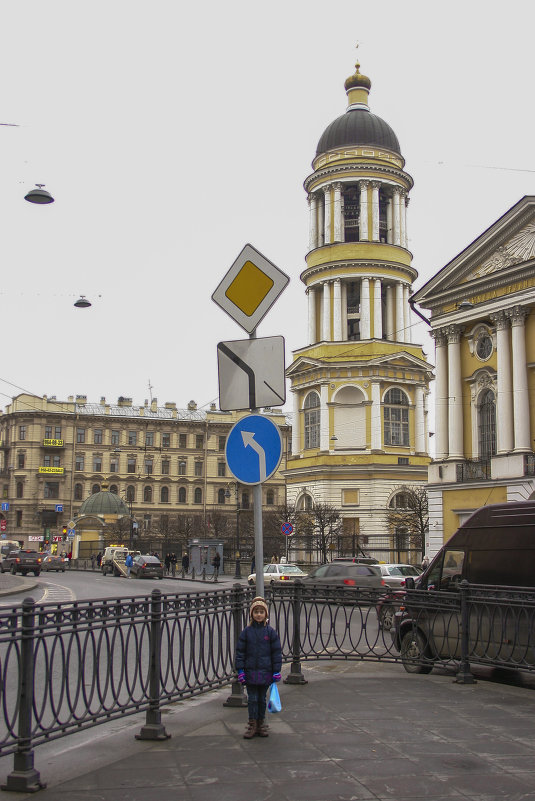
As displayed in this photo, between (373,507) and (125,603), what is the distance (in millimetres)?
51385

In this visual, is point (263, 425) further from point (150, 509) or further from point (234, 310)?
point (150, 509)

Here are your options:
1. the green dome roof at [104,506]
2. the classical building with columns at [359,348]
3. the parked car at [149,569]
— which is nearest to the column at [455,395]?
the classical building with columns at [359,348]

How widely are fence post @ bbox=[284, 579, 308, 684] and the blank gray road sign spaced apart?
13.8ft

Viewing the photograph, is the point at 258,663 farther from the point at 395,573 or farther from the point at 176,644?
the point at 395,573

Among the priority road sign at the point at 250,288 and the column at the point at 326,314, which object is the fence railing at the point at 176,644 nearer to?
the priority road sign at the point at 250,288

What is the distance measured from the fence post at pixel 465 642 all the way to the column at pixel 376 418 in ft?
157

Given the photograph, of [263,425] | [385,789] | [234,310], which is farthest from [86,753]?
[234,310]

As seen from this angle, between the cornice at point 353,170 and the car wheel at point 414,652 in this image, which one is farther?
the cornice at point 353,170

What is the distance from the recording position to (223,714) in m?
8.60

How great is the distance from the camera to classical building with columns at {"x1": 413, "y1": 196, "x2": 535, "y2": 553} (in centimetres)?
3622

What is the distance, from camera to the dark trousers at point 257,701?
7492 millimetres

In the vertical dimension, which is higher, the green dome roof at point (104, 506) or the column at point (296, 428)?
the column at point (296, 428)

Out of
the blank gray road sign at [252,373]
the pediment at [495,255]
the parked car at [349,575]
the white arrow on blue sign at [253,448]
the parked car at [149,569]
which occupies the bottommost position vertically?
the parked car at [149,569]

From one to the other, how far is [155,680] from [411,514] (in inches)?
1878
